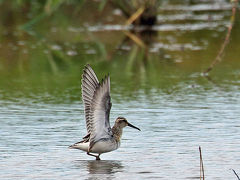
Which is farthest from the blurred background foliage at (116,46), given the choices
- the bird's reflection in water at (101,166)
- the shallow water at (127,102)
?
the bird's reflection in water at (101,166)

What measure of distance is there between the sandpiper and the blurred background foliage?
13.3 ft

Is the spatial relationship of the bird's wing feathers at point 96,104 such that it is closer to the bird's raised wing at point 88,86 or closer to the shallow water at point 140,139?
the bird's raised wing at point 88,86

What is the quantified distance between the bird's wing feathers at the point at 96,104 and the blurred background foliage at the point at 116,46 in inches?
161

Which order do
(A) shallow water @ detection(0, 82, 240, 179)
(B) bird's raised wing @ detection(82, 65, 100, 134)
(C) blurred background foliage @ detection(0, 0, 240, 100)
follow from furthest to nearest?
(C) blurred background foliage @ detection(0, 0, 240, 100)
(B) bird's raised wing @ detection(82, 65, 100, 134)
(A) shallow water @ detection(0, 82, 240, 179)

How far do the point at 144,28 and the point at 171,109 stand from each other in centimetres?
1088

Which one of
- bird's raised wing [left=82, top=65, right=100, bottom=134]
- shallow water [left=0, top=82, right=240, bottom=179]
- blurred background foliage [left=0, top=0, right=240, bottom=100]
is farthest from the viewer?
blurred background foliage [left=0, top=0, right=240, bottom=100]

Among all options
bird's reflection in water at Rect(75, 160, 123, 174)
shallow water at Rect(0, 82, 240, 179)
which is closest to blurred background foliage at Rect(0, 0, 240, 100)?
shallow water at Rect(0, 82, 240, 179)

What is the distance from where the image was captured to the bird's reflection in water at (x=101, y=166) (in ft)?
23.4

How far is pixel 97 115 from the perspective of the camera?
720cm

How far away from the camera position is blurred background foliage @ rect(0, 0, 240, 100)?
12.8m

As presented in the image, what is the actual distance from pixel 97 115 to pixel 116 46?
10.4 meters

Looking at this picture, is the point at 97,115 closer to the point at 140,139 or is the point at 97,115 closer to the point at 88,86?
the point at 88,86

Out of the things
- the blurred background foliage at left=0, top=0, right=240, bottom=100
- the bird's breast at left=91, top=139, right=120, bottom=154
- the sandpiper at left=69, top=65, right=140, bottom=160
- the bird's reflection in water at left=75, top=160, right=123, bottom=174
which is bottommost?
the bird's reflection in water at left=75, top=160, right=123, bottom=174

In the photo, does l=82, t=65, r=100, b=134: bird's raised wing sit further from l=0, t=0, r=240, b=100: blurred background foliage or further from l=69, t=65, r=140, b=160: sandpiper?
l=0, t=0, r=240, b=100: blurred background foliage
